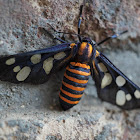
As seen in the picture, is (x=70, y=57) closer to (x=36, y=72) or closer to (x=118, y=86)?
(x=36, y=72)

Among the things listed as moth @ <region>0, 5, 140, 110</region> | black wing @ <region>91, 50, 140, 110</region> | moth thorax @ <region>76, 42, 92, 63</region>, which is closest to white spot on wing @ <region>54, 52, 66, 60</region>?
moth @ <region>0, 5, 140, 110</region>

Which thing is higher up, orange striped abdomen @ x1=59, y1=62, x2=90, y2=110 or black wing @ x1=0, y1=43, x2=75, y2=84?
black wing @ x1=0, y1=43, x2=75, y2=84

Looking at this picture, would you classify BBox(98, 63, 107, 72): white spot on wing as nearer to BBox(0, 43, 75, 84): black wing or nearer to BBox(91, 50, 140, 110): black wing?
BBox(91, 50, 140, 110): black wing

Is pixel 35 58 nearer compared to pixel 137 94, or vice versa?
pixel 35 58

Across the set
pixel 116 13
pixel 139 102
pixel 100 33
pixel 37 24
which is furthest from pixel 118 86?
pixel 37 24

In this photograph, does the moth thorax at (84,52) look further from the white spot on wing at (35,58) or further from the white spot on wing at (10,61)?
the white spot on wing at (10,61)

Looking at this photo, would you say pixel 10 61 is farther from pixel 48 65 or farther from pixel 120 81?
pixel 120 81

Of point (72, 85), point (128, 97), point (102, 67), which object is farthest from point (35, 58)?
point (128, 97)
